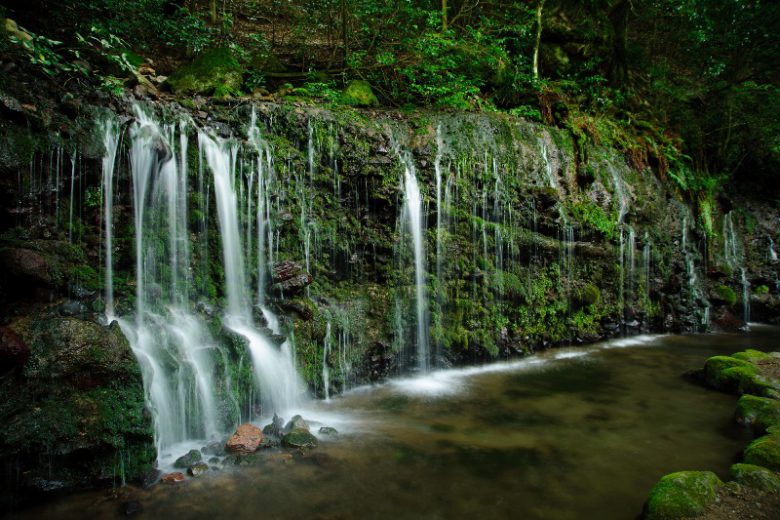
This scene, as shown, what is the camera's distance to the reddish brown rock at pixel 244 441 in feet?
15.0

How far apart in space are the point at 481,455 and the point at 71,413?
4.05 m

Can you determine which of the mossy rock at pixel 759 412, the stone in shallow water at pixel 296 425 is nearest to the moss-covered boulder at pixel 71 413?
the stone in shallow water at pixel 296 425

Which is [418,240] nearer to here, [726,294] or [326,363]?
[326,363]

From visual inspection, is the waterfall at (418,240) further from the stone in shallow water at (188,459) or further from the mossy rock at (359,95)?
the stone in shallow water at (188,459)

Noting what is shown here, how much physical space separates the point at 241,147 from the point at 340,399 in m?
4.26

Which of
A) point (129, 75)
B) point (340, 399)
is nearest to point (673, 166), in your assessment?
point (340, 399)

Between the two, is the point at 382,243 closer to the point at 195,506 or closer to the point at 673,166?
the point at 195,506

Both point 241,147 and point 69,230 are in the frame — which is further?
point 241,147

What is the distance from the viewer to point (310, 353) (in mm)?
6473

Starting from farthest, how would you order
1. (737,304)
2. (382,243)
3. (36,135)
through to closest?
(737,304) → (382,243) → (36,135)

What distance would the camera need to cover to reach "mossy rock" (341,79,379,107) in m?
9.12

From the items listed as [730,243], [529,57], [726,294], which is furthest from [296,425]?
[730,243]

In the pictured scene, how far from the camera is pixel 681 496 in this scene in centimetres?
336

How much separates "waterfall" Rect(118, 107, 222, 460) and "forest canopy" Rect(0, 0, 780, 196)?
2035 mm
